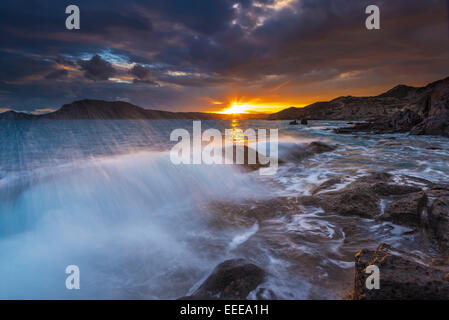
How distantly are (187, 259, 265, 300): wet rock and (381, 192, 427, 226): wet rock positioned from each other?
125 inches

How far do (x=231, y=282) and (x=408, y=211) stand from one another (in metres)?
3.89

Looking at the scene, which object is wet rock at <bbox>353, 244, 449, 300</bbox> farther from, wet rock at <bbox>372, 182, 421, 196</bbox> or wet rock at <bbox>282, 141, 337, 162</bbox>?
wet rock at <bbox>282, 141, 337, 162</bbox>

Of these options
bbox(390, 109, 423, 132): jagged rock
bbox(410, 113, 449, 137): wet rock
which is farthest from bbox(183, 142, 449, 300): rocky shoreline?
bbox(390, 109, 423, 132): jagged rock

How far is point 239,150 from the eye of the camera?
459 inches

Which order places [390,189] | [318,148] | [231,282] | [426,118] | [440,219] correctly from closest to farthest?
[231,282]
[440,219]
[390,189]
[318,148]
[426,118]

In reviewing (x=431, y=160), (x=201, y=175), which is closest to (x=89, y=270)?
(x=201, y=175)

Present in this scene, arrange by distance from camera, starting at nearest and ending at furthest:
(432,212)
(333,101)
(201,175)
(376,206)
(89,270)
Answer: (89,270) → (432,212) → (376,206) → (201,175) → (333,101)

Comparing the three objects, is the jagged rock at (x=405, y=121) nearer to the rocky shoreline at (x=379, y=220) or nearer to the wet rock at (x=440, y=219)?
the rocky shoreline at (x=379, y=220)

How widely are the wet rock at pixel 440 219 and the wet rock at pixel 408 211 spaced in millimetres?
187

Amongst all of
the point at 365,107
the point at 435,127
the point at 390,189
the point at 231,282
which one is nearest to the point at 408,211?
the point at 390,189

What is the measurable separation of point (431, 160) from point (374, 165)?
3564mm

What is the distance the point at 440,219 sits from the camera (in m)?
3.60

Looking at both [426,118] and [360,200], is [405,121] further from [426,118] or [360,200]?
[360,200]
